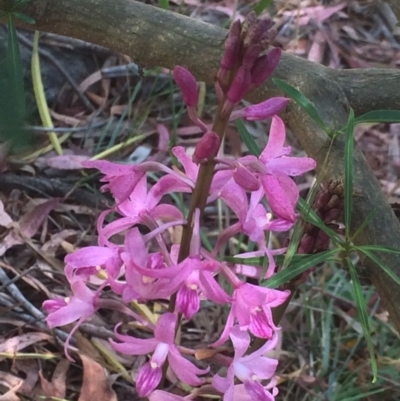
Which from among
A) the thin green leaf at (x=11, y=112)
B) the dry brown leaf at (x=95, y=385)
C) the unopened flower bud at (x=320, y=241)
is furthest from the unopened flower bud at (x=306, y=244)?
the dry brown leaf at (x=95, y=385)

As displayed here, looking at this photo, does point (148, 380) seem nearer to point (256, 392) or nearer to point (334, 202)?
point (256, 392)

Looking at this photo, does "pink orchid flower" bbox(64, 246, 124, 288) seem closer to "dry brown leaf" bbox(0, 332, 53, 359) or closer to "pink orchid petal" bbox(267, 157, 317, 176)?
"pink orchid petal" bbox(267, 157, 317, 176)

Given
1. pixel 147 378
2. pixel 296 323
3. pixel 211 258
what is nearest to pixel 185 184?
pixel 211 258

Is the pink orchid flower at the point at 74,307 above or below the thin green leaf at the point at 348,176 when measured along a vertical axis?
below

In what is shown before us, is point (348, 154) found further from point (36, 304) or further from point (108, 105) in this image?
point (108, 105)

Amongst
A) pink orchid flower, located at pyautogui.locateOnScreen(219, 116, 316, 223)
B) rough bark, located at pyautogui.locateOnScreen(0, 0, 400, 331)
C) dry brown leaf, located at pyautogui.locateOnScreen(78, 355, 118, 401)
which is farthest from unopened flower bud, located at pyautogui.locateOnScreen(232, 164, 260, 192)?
dry brown leaf, located at pyautogui.locateOnScreen(78, 355, 118, 401)

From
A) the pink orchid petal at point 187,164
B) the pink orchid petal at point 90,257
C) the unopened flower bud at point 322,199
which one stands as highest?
the pink orchid petal at point 187,164

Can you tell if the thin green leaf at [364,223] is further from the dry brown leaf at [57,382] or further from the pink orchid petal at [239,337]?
the dry brown leaf at [57,382]
